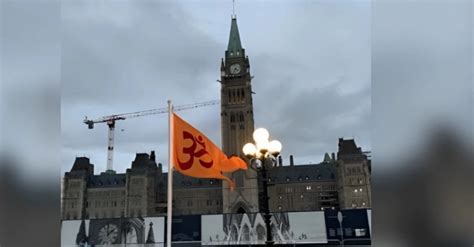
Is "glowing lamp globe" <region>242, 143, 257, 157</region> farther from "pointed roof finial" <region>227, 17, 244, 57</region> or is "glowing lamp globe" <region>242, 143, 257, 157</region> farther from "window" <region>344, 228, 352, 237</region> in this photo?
"pointed roof finial" <region>227, 17, 244, 57</region>

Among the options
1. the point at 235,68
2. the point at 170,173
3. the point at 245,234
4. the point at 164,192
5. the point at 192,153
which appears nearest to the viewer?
the point at 170,173

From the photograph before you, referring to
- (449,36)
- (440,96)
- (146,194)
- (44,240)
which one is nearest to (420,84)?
(440,96)

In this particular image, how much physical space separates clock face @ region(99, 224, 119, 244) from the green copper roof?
4066 cm

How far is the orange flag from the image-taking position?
12.4ft

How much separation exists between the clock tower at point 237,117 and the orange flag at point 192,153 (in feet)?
140

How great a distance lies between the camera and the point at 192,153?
153 inches

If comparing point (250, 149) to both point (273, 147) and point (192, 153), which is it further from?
point (192, 153)

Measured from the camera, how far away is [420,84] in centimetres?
142

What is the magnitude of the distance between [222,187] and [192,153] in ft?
165

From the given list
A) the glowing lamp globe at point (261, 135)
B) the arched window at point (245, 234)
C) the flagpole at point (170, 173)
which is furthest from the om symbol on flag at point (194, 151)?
the arched window at point (245, 234)

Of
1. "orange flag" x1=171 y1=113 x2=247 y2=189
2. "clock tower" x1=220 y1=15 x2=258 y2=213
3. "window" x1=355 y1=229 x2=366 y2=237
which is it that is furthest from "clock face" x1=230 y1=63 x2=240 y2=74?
"orange flag" x1=171 y1=113 x2=247 y2=189

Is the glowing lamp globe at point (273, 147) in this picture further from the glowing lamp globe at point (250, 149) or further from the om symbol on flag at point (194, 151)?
the om symbol on flag at point (194, 151)

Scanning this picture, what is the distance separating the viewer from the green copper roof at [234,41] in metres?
62.5

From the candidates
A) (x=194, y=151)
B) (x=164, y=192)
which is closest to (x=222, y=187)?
(x=164, y=192)
